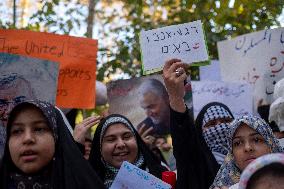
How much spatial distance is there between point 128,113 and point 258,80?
124cm

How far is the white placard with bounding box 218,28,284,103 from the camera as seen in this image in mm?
4586

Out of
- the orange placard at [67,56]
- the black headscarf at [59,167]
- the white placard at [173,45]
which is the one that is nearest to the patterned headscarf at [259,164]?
the black headscarf at [59,167]

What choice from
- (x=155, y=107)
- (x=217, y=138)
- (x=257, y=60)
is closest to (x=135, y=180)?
(x=217, y=138)

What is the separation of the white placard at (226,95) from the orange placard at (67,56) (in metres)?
1.31

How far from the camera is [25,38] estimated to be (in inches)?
146

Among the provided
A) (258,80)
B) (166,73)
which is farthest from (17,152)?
(258,80)

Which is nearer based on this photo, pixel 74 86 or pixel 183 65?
pixel 183 65

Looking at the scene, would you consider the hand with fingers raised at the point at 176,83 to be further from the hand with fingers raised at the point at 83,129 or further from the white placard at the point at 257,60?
the white placard at the point at 257,60

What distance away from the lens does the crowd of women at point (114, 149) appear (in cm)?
240

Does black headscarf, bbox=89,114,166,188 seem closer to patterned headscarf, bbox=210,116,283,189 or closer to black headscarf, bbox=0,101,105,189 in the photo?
patterned headscarf, bbox=210,116,283,189

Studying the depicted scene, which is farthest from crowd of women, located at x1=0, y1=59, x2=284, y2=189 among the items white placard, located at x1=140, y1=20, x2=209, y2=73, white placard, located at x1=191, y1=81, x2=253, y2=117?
white placard, located at x1=191, y1=81, x2=253, y2=117

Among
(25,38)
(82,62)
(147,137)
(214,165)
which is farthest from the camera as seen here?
(147,137)

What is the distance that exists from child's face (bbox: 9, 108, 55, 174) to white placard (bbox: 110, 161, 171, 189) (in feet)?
1.25

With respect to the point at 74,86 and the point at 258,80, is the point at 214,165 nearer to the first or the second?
the point at 74,86
